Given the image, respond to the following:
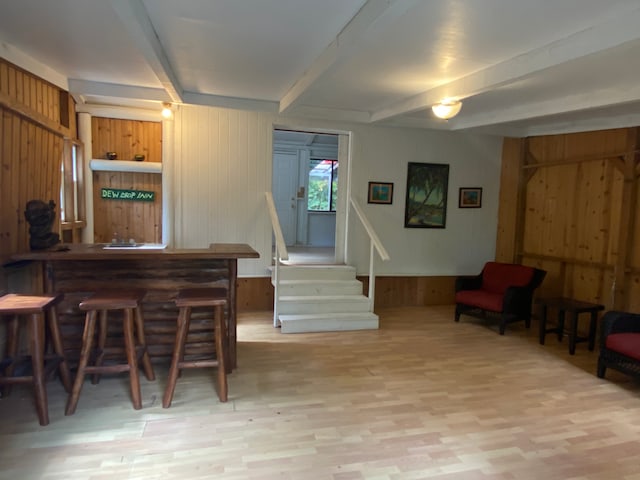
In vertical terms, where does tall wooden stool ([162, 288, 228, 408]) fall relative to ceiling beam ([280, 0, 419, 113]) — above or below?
below

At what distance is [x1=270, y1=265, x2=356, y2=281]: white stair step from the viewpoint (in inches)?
196

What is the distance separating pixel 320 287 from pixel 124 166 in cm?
275

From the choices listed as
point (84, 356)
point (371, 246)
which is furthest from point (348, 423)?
point (371, 246)

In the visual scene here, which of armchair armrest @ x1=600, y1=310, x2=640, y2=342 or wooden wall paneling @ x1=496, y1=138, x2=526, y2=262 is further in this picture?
wooden wall paneling @ x1=496, y1=138, x2=526, y2=262

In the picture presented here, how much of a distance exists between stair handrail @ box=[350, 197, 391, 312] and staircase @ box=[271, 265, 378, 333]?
13 cm

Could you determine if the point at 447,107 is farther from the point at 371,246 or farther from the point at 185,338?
the point at 185,338

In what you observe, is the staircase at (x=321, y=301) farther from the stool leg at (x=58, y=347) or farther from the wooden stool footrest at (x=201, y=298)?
the stool leg at (x=58, y=347)

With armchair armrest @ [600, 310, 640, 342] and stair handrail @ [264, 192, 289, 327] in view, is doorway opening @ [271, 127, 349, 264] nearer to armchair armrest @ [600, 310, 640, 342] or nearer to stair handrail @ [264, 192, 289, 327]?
stair handrail @ [264, 192, 289, 327]

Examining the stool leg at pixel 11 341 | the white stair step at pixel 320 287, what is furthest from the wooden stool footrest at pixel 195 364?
the white stair step at pixel 320 287

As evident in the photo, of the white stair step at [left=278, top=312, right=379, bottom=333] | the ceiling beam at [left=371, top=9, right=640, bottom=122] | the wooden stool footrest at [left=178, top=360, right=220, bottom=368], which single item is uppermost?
the ceiling beam at [left=371, top=9, right=640, bottom=122]

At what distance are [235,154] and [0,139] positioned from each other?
2478mm

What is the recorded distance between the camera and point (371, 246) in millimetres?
5102

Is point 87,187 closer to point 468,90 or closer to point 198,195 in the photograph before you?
point 198,195

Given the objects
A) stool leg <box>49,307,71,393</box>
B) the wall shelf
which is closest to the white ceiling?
the wall shelf
